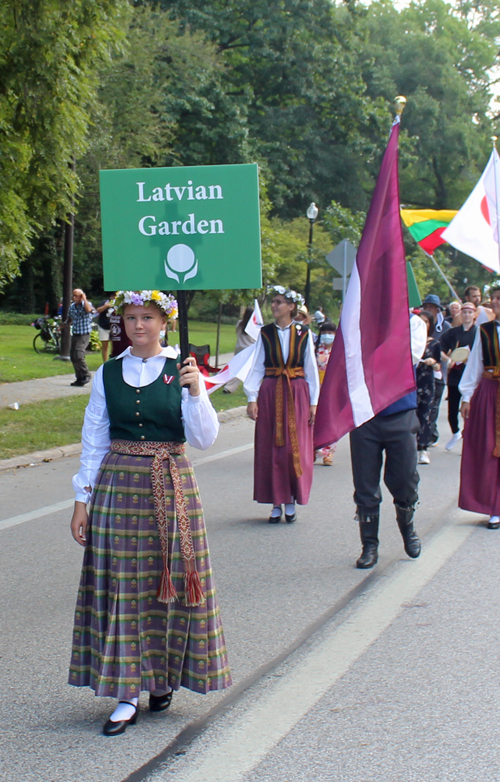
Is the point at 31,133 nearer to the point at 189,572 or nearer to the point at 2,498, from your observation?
the point at 2,498

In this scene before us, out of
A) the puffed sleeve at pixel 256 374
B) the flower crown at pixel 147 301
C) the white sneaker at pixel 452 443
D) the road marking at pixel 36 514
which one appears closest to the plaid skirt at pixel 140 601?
the flower crown at pixel 147 301

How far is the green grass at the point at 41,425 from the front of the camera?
1089 cm

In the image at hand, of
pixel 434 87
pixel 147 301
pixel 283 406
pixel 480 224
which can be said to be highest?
pixel 434 87

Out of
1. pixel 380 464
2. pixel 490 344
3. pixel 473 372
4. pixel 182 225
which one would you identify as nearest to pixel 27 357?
pixel 473 372

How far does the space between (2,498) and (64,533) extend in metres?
1.56

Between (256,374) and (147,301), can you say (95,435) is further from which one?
(256,374)

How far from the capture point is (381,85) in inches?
1823

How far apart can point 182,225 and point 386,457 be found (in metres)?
2.86

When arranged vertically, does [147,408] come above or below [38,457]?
above

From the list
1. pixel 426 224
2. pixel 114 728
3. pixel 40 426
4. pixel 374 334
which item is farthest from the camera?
pixel 426 224

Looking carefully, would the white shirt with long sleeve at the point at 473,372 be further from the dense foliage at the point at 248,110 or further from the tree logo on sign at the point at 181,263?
the dense foliage at the point at 248,110

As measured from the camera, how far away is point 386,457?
242 inches

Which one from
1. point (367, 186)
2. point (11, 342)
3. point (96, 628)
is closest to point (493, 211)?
point (96, 628)

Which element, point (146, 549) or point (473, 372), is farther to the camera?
point (473, 372)
